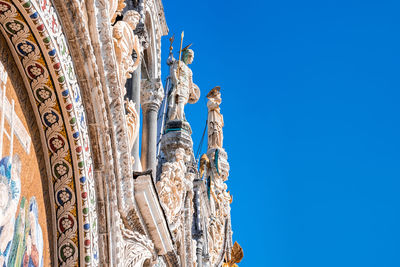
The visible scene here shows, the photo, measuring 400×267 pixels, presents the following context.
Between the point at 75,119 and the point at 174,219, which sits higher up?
the point at 174,219

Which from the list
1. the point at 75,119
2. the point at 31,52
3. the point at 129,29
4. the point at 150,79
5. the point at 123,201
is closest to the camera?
the point at 31,52

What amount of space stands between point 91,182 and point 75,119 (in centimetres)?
73

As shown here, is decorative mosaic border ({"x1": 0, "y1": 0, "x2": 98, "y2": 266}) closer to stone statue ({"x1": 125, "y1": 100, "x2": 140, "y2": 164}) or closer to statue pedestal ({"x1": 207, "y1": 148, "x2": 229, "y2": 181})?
stone statue ({"x1": 125, "y1": 100, "x2": 140, "y2": 164})

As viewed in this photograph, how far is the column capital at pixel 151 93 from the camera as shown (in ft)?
36.7

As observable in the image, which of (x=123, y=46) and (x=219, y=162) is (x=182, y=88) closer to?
(x=219, y=162)

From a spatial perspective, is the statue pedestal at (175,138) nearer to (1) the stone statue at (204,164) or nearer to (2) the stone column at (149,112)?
(2) the stone column at (149,112)

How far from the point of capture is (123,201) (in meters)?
7.77

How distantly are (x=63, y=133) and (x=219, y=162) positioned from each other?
1148 cm

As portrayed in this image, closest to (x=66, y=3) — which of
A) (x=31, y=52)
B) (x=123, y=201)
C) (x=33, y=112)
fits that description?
(x=31, y=52)

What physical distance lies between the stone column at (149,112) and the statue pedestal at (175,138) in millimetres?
1115

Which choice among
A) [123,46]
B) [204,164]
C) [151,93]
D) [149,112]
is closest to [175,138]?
[149,112]

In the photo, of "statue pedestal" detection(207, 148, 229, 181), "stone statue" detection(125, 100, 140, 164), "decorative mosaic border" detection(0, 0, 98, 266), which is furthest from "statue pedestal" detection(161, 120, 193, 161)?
"decorative mosaic border" detection(0, 0, 98, 266)

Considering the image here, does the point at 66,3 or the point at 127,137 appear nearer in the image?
the point at 66,3

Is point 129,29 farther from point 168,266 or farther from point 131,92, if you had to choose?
point 168,266
